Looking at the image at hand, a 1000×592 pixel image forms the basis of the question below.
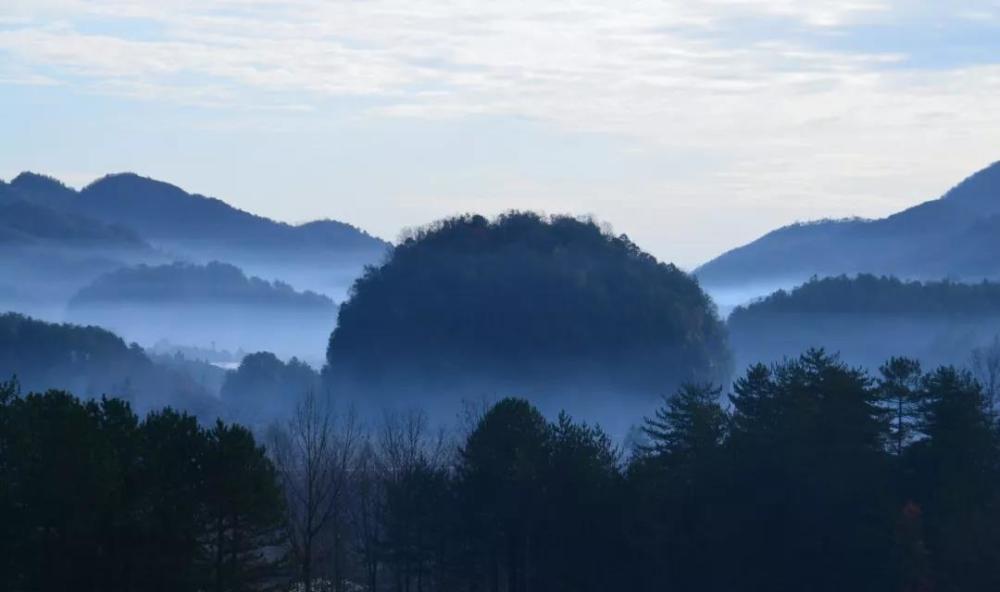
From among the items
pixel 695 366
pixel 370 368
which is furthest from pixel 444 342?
pixel 695 366

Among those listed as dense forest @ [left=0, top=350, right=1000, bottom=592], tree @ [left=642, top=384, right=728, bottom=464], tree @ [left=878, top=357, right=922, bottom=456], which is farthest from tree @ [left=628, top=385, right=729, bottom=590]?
tree @ [left=878, top=357, right=922, bottom=456]

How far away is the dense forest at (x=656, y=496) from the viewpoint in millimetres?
27969

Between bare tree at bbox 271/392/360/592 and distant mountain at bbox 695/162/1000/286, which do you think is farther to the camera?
distant mountain at bbox 695/162/1000/286

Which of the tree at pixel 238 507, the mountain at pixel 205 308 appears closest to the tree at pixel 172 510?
the tree at pixel 238 507

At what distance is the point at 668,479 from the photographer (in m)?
34.5

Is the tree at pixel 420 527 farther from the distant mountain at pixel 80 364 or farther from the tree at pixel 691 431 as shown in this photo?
the distant mountain at pixel 80 364

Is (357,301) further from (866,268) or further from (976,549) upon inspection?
(866,268)

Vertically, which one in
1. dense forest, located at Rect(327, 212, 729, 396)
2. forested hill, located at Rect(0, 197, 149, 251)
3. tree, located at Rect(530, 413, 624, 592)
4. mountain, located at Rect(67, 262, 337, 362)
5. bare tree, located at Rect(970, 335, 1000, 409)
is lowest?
tree, located at Rect(530, 413, 624, 592)

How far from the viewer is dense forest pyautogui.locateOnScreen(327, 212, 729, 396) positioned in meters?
69.6

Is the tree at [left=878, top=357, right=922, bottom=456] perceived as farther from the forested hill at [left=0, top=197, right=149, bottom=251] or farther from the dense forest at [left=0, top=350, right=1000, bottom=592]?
the forested hill at [left=0, top=197, right=149, bottom=251]

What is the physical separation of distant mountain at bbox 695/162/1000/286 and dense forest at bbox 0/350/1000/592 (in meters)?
101

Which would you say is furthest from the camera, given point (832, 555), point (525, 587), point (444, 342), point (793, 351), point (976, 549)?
point (793, 351)

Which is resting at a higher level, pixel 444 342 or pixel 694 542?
pixel 444 342

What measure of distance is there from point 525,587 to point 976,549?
30.3ft
